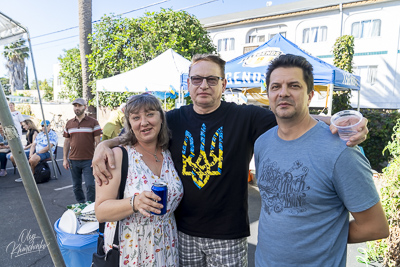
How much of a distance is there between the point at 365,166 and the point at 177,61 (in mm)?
6306

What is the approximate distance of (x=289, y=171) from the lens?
1.31 m

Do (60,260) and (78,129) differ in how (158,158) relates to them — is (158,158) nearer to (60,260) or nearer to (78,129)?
(60,260)

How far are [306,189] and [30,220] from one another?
4627mm

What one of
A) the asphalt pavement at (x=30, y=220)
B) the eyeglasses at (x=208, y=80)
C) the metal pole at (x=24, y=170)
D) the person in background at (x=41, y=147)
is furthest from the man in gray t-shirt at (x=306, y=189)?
the person in background at (x=41, y=147)

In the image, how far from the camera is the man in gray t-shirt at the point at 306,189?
1179 millimetres

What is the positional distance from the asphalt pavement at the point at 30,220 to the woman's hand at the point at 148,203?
226cm

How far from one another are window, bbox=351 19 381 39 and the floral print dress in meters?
20.5

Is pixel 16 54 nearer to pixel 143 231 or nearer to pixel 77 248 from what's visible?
pixel 77 248

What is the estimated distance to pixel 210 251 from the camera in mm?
1770

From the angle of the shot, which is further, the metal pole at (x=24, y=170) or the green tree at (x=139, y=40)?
the green tree at (x=139, y=40)

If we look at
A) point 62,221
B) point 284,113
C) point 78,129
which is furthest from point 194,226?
point 78,129

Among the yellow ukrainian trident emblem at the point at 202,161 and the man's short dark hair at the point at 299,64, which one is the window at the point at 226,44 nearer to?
the yellow ukrainian trident emblem at the point at 202,161

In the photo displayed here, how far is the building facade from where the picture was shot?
16484 mm

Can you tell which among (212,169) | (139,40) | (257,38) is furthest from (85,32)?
(257,38)
